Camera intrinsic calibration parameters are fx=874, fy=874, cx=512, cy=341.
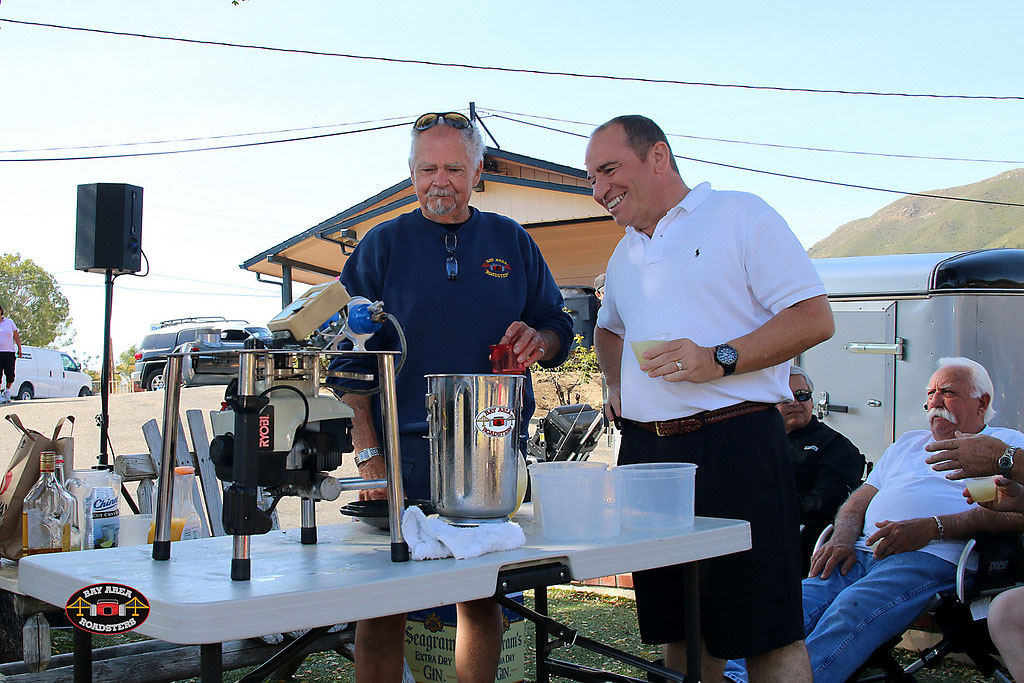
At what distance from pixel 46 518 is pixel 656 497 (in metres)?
1.73

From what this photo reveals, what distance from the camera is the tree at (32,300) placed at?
43188 millimetres

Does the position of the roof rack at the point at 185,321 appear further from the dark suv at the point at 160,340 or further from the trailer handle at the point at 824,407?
the trailer handle at the point at 824,407

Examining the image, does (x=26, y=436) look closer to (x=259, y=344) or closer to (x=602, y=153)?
(x=259, y=344)

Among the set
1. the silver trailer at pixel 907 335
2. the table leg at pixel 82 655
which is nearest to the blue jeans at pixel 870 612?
the table leg at pixel 82 655

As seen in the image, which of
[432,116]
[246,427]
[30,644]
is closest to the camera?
[246,427]

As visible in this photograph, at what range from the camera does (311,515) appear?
1.71 meters

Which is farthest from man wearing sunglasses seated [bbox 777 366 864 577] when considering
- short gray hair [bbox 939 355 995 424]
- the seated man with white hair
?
short gray hair [bbox 939 355 995 424]

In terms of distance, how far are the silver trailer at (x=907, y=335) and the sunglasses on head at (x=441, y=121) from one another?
414cm

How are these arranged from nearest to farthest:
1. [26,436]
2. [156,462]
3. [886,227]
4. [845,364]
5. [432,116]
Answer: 1. [432,116]
2. [26,436]
3. [156,462]
4. [845,364]
5. [886,227]

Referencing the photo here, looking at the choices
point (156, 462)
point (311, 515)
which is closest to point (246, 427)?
point (311, 515)

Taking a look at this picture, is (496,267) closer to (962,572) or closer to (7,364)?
(962,572)

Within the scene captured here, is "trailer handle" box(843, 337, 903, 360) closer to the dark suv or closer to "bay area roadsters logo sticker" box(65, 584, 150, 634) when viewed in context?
"bay area roadsters logo sticker" box(65, 584, 150, 634)

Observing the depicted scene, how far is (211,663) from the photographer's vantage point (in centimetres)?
129

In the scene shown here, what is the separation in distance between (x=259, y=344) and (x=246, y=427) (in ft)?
0.51
